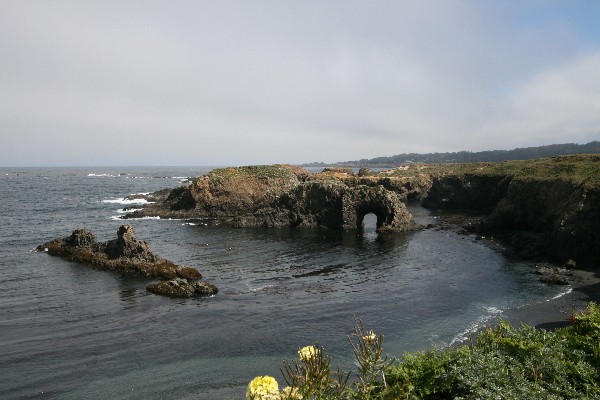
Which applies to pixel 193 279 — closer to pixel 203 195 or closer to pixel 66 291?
pixel 66 291

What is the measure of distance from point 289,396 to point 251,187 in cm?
7384

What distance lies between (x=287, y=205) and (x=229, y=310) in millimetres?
38465

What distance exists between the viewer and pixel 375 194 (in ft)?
200

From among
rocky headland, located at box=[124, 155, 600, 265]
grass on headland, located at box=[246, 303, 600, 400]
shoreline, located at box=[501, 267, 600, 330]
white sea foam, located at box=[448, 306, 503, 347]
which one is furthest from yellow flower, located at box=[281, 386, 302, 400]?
rocky headland, located at box=[124, 155, 600, 265]

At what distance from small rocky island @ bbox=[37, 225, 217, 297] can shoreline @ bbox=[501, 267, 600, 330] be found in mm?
21328

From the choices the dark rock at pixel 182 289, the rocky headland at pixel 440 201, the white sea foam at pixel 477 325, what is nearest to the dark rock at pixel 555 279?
the rocky headland at pixel 440 201

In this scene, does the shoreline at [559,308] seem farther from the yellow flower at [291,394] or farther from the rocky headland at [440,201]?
the yellow flower at [291,394]

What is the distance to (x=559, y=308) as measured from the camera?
2723 centimetres

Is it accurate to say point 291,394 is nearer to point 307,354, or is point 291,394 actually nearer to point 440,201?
point 307,354

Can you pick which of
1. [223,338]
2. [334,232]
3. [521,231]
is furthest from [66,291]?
[521,231]

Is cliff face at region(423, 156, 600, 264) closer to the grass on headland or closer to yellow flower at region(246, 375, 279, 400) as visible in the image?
the grass on headland

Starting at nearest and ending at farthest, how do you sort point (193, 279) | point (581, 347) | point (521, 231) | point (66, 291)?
1. point (581, 347)
2. point (66, 291)
3. point (193, 279)
4. point (521, 231)

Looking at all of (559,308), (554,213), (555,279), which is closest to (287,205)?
(554,213)

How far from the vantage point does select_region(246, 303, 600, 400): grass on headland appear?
648 cm
